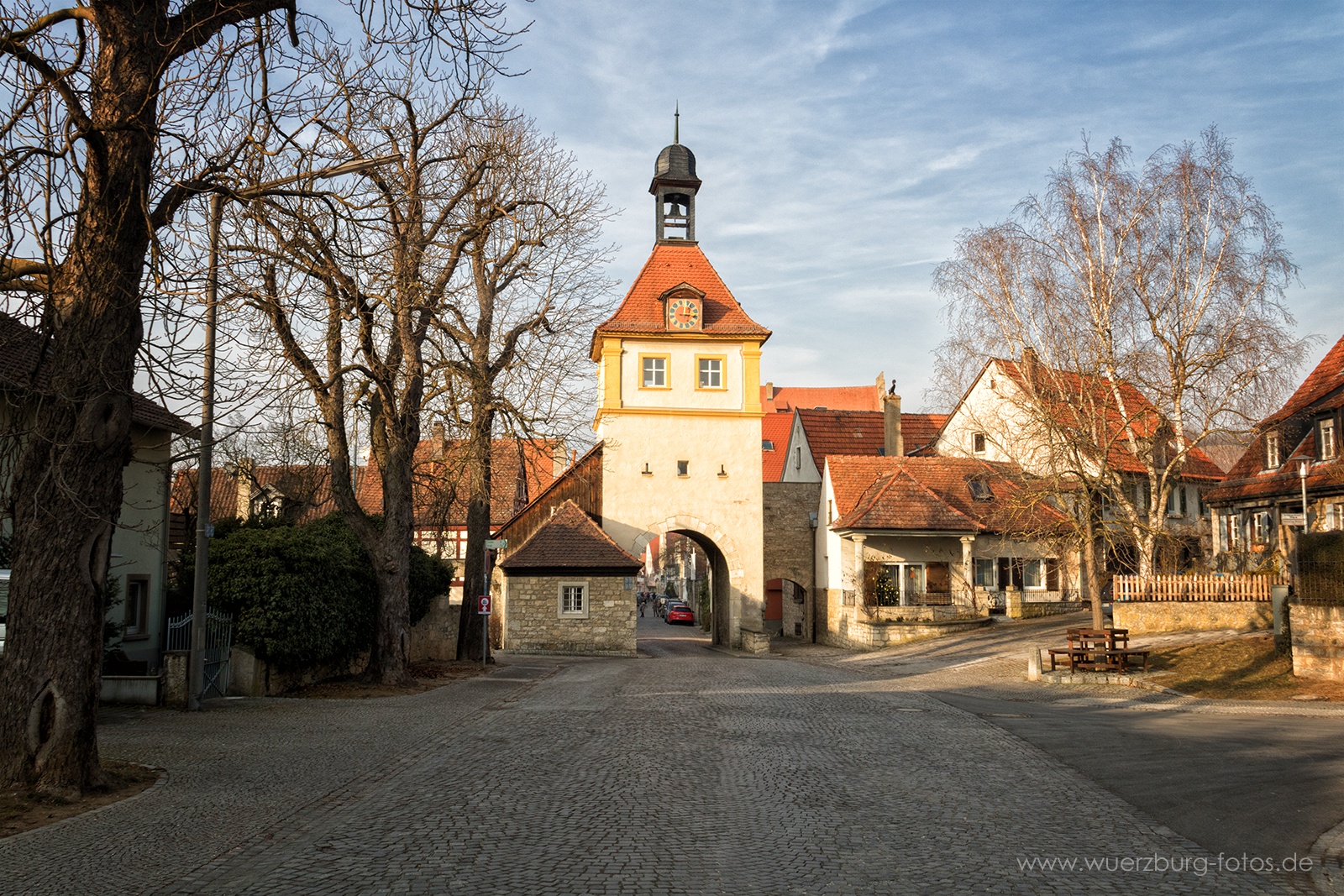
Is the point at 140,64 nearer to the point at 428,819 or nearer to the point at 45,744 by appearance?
the point at 45,744

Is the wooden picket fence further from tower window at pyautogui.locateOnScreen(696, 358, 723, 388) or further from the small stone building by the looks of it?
tower window at pyautogui.locateOnScreen(696, 358, 723, 388)

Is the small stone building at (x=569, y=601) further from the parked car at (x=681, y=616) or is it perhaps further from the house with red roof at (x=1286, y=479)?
the parked car at (x=681, y=616)

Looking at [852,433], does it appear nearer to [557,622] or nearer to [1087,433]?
[557,622]

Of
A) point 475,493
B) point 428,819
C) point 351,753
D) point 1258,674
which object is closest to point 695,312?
point 475,493

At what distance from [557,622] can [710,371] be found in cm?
1132

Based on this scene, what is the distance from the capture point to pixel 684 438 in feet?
125

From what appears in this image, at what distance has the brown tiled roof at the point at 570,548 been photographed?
3338 cm

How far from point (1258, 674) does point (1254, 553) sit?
15184 mm

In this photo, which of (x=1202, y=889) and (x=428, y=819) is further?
(x=428, y=819)

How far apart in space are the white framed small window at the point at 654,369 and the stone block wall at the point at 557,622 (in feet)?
28.3

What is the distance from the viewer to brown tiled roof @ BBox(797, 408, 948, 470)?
1870 inches

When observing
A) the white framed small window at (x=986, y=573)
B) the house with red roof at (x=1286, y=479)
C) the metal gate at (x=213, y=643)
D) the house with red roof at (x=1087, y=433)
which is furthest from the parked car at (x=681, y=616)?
the metal gate at (x=213, y=643)

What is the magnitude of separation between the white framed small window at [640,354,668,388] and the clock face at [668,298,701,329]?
1.32 meters

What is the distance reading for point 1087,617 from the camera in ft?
114
